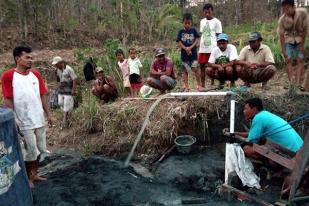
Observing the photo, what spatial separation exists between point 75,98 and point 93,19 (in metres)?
8.49

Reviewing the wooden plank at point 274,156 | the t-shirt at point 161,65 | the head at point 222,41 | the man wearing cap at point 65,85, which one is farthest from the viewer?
the man wearing cap at point 65,85

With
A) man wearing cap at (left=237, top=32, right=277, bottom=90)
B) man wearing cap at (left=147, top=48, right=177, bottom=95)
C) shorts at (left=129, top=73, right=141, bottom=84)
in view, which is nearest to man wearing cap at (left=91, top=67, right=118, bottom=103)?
shorts at (left=129, top=73, right=141, bottom=84)

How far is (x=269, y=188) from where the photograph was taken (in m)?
5.70

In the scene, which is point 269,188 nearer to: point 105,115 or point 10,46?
point 105,115

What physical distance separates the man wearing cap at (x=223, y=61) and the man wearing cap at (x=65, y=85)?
2.75m

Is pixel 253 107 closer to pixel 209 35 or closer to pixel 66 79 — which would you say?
pixel 209 35

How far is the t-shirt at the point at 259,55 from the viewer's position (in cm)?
716

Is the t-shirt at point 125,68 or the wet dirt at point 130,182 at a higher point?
the t-shirt at point 125,68

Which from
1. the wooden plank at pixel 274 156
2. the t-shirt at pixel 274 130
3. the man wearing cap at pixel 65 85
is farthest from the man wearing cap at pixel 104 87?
the wooden plank at pixel 274 156

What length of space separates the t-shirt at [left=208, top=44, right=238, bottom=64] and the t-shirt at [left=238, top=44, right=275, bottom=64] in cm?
17

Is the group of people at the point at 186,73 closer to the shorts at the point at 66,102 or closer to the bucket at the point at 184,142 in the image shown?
the shorts at the point at 66,102

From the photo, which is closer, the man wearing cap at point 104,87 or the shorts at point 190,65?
the shorts at point 190,65

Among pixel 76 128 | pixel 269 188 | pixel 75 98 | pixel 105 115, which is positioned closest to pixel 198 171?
pixel 269 188

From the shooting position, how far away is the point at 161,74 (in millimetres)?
7699
